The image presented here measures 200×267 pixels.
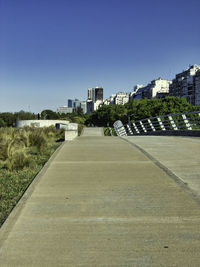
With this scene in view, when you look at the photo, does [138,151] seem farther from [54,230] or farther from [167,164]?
[54,230]

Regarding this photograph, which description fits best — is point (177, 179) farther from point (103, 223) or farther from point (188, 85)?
point (188, 85)

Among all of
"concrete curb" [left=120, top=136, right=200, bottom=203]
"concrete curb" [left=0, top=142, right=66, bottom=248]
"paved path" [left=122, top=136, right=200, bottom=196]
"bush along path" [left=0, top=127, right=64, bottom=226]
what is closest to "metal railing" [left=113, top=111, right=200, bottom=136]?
"paved path" [left=122, top=136, right=200, bottom=196]

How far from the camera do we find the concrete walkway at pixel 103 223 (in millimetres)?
3055

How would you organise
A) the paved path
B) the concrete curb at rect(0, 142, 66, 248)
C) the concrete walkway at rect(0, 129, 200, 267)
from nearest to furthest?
1. the concrete walkway at rect(0, 129, 200, 267)
2. the concrete curb at rect(0, 142, 66, 248)
3. the paved path

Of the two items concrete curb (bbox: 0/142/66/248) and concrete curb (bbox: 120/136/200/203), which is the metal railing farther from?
concrete curb (bbox: 0/142/66/248)

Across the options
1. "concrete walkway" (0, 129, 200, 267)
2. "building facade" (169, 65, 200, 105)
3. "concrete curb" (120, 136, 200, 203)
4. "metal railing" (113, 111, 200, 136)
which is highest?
"building facade" (169, 65, 200, 105)

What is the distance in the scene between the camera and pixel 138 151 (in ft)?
31.7

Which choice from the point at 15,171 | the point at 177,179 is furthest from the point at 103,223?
the point at 15,171

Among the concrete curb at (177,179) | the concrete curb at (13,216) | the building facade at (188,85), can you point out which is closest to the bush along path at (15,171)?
the concrete curb at (13,216)

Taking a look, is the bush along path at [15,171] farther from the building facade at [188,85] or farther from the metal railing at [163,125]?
the building facade at [188,85]

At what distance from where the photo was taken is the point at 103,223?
3887 millimetres

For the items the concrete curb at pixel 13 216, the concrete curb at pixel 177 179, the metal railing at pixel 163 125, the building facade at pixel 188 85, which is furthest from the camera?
the building facade at pixel 188 85

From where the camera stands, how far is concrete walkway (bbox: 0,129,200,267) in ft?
10.0

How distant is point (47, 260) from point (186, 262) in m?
1.36
